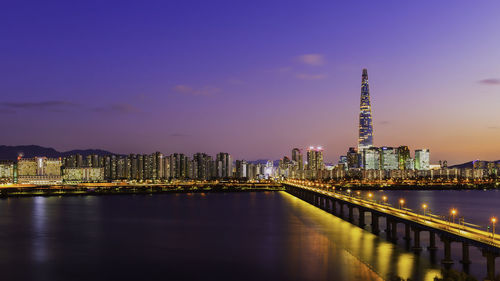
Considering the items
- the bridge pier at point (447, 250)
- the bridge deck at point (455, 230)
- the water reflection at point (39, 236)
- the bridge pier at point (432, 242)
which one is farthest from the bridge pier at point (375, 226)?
the water reflection at point (39, 236)

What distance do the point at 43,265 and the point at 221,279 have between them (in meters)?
17.9

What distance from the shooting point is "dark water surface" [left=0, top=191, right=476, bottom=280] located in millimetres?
44719

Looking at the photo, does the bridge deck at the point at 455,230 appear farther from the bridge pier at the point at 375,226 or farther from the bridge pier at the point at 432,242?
the bridge pier at the point at 375,226

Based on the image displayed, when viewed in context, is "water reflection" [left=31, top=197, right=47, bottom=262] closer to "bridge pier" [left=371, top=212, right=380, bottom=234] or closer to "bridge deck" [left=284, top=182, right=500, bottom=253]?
"bridge deck" [left=284, top=182, right=500, bottom=253]

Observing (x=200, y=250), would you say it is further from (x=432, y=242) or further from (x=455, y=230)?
(x=455, y=230)

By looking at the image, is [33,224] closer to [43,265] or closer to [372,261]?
[43,265]

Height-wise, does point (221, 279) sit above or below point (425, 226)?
below

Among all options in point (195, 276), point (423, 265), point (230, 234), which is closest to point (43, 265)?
point (195, 276)

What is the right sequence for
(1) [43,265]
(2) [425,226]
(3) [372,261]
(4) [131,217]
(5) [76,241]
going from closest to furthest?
1. (2) [425,226]
2. (3) [372,261]
3. (1) [43,265]
4. (5) [76,241]
5. (4) [131,217]

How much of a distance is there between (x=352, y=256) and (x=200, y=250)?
16.3 meters

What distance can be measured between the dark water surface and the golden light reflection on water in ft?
0.26

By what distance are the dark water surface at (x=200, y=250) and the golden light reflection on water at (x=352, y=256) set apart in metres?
0.08

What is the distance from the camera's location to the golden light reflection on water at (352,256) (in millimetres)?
41625

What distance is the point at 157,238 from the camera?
67938 mm
